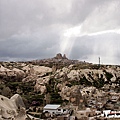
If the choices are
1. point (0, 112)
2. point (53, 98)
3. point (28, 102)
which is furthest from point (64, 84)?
point (0, 112)

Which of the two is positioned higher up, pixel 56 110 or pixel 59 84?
pixel 59 84

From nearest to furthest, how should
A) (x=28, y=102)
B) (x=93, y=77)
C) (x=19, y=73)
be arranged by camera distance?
(x=28, y=102), (x=93, y=77), (x=19, y=73)

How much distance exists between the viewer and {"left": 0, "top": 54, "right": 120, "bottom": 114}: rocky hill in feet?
291

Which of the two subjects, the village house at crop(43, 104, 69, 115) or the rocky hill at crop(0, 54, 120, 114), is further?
the rocky hill at crop(0, 54, 120, 114)

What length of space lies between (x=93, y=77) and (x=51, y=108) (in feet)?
177

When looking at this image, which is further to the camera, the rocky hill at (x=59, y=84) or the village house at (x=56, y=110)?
the rocky hill at (x=59, y=84)

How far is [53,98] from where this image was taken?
9112cm

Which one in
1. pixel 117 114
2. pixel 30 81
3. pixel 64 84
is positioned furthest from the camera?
pixel 30 81

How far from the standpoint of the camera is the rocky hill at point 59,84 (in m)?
88.8

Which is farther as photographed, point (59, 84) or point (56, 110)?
point (59, 84)

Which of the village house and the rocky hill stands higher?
the rocky hill

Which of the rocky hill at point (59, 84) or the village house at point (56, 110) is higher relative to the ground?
the rocky hill at point (59, 84)

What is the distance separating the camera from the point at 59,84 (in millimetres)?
110562

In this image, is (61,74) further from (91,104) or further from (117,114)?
(117,114)
